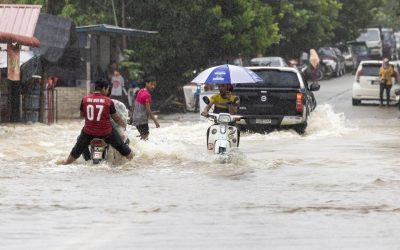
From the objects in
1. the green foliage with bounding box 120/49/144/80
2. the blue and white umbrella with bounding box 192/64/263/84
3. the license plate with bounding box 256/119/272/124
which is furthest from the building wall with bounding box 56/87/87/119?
the blue and white umbrella with bounding box 192/64/263/84

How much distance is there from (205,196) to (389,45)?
187 ft

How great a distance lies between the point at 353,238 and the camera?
32.9 ft

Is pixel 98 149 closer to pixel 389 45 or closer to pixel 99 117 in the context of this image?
pixel 99 117

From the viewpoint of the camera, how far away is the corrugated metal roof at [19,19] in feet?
86.6

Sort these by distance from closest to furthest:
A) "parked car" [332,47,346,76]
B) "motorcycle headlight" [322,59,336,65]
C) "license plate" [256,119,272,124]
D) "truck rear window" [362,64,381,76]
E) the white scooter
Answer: the white scooter, "license plate" [256,119,272,124], "truck rear window" [362,64,381,76], "motorcycle headlight" [322,59,336,65], "parked car" [332,47,346,76]

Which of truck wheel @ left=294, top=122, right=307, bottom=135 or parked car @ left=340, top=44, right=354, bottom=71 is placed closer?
truck wheel @ left=294, top=122, right=307, bottom=135

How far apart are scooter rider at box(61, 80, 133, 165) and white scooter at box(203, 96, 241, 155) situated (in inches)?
62.6

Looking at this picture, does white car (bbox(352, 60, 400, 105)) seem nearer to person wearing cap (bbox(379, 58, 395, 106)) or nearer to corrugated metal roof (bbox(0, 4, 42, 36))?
person wearing cap (bbox(379, 58, 395, 106))

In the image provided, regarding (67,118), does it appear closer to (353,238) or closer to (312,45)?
(353,238)

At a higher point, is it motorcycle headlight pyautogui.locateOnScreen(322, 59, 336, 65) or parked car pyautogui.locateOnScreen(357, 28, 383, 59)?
parked car pyautogui.locateOnScreen(357, 28, 383, 59)

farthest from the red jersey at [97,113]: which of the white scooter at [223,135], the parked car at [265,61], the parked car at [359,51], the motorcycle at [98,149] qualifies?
the parked car at [359,51]

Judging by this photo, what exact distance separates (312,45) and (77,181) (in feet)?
140

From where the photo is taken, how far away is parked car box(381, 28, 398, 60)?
67188mm

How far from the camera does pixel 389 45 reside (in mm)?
69062
